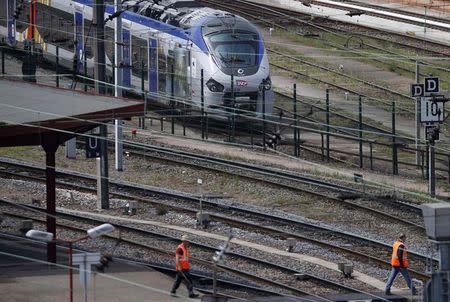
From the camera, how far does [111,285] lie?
24.6m

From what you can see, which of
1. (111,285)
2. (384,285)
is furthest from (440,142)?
(111,285)

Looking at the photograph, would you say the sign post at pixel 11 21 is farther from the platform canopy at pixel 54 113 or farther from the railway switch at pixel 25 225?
the railway switch at pixel 25 225

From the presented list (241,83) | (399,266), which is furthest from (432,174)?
(241,83)

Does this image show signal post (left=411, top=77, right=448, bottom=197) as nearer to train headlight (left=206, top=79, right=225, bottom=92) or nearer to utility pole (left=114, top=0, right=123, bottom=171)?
utility pole (left=114, top=0, right=123, bottom=171)

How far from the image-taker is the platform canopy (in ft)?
84.3

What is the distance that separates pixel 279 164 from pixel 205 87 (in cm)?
441

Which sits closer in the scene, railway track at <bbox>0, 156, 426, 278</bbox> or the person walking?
the person walking

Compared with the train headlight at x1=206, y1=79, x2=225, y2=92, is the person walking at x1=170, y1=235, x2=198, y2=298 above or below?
below

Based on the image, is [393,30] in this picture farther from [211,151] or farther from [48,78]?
[211,151]

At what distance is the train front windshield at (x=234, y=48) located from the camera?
1576 inches

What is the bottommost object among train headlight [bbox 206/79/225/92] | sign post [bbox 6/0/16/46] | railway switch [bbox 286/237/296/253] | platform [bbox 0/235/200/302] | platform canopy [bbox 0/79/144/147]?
platform [bbox 0/235/200/302]

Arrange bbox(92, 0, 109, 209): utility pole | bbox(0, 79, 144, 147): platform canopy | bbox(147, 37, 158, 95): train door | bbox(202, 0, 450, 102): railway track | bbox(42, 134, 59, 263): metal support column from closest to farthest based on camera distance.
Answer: bbox(42, 134, 59, 263): metal support column
bbox(0, 79, 144, 147): platform canopy
bbox(92, 0, 109, 209): utility pole
bbox(147, 37, 158, 95): train door
bbox(202, 0, 450, 102): railway track

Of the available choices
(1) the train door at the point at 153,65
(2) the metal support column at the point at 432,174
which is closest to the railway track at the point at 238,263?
(2) the metal support column at the point at 432,174

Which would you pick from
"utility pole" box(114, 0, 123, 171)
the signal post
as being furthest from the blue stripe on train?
the signal post
